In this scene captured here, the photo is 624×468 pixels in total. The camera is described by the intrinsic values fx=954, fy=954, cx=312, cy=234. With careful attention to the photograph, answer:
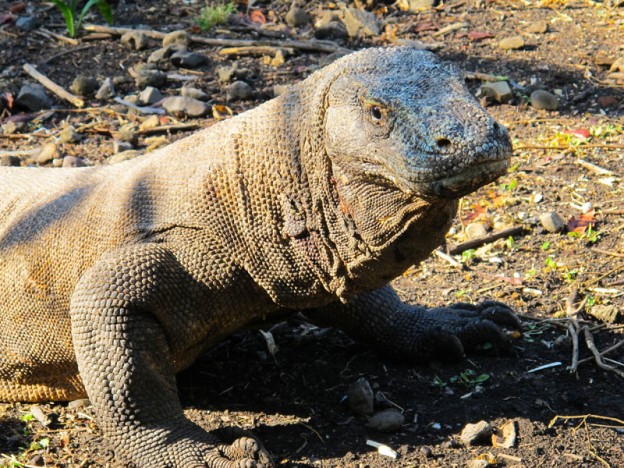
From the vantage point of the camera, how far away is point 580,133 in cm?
747

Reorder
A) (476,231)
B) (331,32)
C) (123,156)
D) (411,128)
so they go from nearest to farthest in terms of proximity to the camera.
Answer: (411,128)
(476,231)
(123,156)
(331,32)

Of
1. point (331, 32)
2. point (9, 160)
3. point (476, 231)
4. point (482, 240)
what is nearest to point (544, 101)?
point (476, 231)

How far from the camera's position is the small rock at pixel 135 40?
371 inches

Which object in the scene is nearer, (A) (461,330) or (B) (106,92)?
(A) (461,330)

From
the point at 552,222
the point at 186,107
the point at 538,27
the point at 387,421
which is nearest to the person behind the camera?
the point at 387,421

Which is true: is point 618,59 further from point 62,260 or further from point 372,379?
point 62,260

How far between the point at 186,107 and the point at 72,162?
1234 mm

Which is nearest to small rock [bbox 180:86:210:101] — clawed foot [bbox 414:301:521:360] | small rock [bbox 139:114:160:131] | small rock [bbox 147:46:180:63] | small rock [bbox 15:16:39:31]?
small rock [bbox 139:114:160:131]

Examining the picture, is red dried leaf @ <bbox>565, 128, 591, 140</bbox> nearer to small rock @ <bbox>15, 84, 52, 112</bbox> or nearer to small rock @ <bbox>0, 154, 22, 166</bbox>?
small rock @ <bbox>0, 154, 22, 166</bbox>

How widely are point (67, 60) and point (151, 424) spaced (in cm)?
597

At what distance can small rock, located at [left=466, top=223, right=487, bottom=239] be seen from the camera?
6.33 m

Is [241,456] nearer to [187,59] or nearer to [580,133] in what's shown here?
[580,133]

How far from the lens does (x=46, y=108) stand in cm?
853

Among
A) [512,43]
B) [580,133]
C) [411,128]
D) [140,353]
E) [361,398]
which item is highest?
[411,128]
